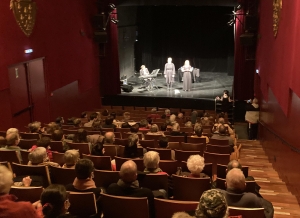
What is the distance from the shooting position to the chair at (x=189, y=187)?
403cm

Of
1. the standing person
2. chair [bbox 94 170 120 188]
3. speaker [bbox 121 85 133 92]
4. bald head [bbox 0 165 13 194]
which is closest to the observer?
bald head [bbox 0 165 13 194]

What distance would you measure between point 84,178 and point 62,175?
816 millimetres

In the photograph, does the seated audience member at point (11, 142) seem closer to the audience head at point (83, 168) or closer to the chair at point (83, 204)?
the audience head at point (83, 168)

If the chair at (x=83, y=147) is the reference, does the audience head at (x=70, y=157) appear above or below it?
above

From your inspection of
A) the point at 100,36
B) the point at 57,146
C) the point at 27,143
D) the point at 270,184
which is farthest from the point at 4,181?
the point at 100,36

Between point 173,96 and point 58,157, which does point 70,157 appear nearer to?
point 58,157

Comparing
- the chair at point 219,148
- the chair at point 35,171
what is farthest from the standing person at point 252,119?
the chair at point 35,171

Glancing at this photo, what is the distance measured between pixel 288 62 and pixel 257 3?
675 centimetres

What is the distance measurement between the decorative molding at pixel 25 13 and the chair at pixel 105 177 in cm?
582

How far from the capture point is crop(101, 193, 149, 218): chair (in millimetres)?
3240

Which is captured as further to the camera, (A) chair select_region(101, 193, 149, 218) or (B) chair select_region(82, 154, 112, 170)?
(B) chair select_region(82, 154, 112, 170)

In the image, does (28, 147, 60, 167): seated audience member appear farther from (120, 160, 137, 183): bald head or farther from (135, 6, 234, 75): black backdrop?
(135, 6, 234, 75): black backdrop

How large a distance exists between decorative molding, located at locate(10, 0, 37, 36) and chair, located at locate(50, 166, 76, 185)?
5.50 metres

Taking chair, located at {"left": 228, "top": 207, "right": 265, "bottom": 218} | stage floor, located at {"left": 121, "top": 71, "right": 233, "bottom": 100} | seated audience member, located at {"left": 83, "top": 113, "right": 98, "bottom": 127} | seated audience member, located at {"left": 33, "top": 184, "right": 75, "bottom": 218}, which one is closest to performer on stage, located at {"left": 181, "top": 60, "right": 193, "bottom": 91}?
stage floor, located at {"left": 121, "top": 71, "right": 233, "bottom": 100}
